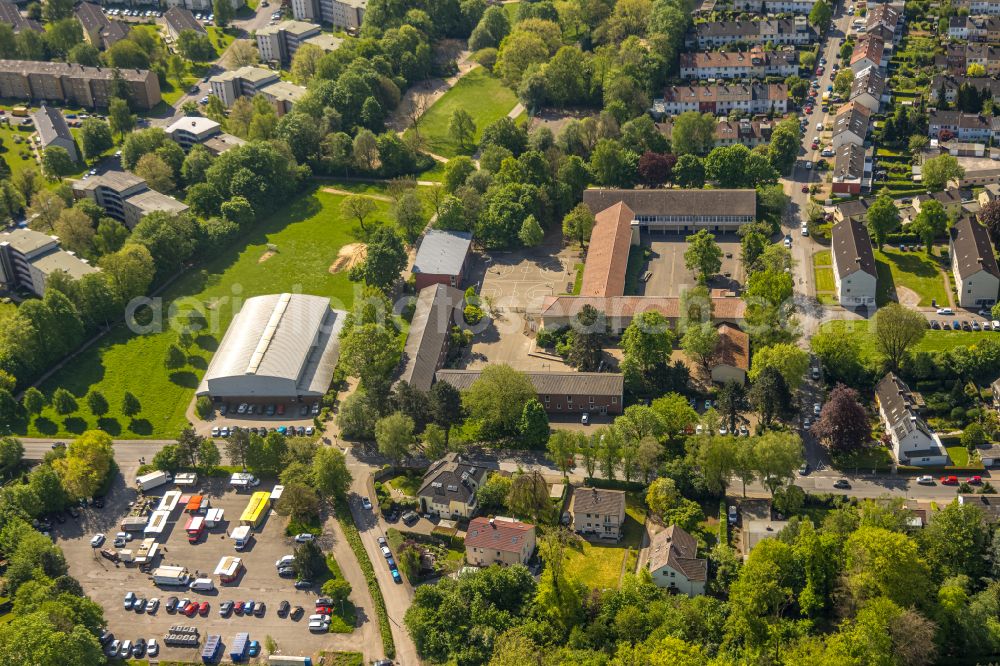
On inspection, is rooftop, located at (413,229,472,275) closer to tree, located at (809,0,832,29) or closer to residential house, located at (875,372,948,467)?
residential house, located at (875,372,948,467)

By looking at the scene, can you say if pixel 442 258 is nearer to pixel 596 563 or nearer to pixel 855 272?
pixel 855 272

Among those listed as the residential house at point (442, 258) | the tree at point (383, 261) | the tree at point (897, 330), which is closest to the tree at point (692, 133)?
the residential house at point (442, 258)

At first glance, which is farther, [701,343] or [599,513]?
[701,343]

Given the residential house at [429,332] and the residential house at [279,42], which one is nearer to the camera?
the residential house at [429,332]

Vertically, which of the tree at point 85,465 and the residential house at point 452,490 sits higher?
the residential house at point 452,490

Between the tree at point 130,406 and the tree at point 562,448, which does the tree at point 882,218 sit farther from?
the tree at point 130,406

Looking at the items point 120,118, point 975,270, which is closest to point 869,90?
point 975,270

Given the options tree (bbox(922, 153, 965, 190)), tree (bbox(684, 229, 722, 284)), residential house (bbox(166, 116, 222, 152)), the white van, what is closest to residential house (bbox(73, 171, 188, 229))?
residential house (bbox(166, 116, 222, 152))
